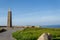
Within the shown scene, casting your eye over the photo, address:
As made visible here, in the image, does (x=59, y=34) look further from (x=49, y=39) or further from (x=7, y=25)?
(x=7, y=25)

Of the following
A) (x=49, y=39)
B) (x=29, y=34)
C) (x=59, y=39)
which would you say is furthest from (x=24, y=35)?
(x=49, y=39)

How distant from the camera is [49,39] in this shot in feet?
31.9

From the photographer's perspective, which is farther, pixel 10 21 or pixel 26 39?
pixel 10 21

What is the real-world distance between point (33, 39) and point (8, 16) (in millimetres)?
32546

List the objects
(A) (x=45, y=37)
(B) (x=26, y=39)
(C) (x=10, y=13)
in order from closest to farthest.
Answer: (A) (x=45, y=37) < (B) (x=26, y=39) < (C) (x=10, y=13)

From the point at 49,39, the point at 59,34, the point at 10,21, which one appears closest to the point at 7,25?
the point at 10,21

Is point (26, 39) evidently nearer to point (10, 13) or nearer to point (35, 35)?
point (35, 35)

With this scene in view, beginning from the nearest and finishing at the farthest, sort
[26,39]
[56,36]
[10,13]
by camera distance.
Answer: [26,39] < [56,36] < [10,13]

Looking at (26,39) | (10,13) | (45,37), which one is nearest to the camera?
(45,37)

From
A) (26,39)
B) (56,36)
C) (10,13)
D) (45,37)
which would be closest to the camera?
(45,37)

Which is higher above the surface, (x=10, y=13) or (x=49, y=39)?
(x=10, y=13)

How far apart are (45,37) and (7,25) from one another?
40862 mm

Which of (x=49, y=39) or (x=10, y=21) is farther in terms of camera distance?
(x=10, y=21)

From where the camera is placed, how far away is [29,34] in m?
16.6
